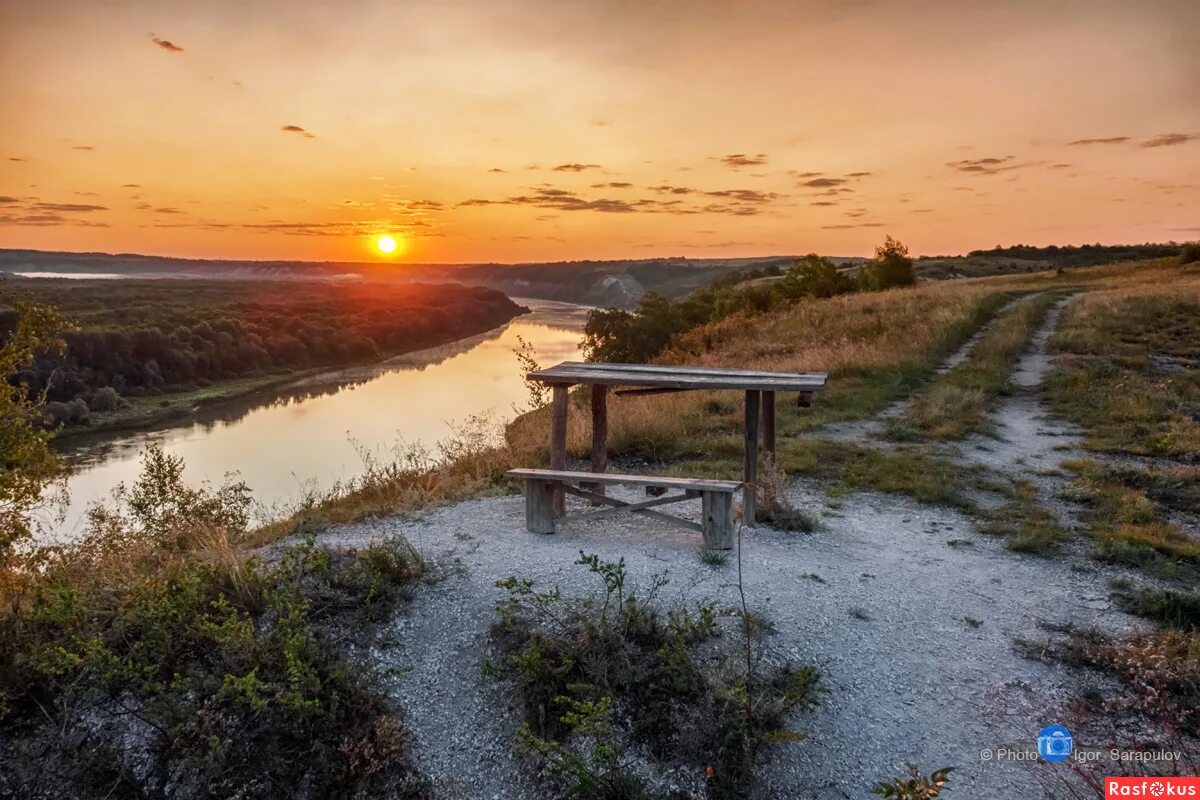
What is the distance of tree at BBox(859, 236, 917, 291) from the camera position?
134 feet

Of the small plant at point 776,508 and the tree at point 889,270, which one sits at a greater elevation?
the tree at point 889,270

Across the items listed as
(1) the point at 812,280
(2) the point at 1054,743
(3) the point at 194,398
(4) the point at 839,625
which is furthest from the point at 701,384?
(3) the point at 194,398

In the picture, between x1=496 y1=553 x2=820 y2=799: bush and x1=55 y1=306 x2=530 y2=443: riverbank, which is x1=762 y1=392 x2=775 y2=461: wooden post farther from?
x1=55 y1=306 x2=530 y2=443: riverbank

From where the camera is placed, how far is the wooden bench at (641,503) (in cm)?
598

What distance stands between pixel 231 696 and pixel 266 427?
30.6 metres

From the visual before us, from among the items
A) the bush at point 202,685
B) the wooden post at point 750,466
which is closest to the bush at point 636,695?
the bush at point 202,685

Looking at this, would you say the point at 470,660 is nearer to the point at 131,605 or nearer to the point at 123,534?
the point at 131,605

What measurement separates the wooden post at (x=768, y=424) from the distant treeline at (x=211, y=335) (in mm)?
6174

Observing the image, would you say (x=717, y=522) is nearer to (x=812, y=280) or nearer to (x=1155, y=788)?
(x=1155, y=788)

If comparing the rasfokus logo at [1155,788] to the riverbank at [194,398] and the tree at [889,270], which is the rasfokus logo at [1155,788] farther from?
the tree at [889,270]

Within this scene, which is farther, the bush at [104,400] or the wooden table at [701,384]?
the bush at [104,400]

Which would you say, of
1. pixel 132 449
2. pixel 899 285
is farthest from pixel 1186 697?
pixel 899 285

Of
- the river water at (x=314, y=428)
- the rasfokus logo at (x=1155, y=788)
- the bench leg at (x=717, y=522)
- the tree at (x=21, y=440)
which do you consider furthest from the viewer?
the river water at (x=314, y=428)

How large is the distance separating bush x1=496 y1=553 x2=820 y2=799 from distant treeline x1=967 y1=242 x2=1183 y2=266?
3069 inches
